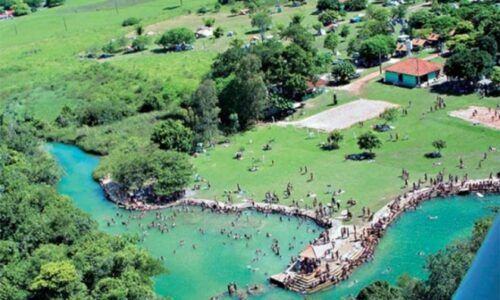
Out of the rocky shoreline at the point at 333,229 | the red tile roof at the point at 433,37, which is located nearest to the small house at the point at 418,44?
the red tile roof at the point at 433,37

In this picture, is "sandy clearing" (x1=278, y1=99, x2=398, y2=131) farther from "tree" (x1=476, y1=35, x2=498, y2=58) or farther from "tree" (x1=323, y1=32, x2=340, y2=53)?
"tree" (x1=323, y1=32, x2=340, y2=53)

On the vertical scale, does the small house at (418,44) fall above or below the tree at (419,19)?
below

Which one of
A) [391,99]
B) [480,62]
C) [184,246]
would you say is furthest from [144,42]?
[184,246]

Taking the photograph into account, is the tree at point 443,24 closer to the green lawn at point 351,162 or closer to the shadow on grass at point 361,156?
the green lawn at point 351,162

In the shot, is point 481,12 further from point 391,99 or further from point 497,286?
point 497,286

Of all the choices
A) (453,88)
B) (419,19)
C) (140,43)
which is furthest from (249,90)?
(140,43)
